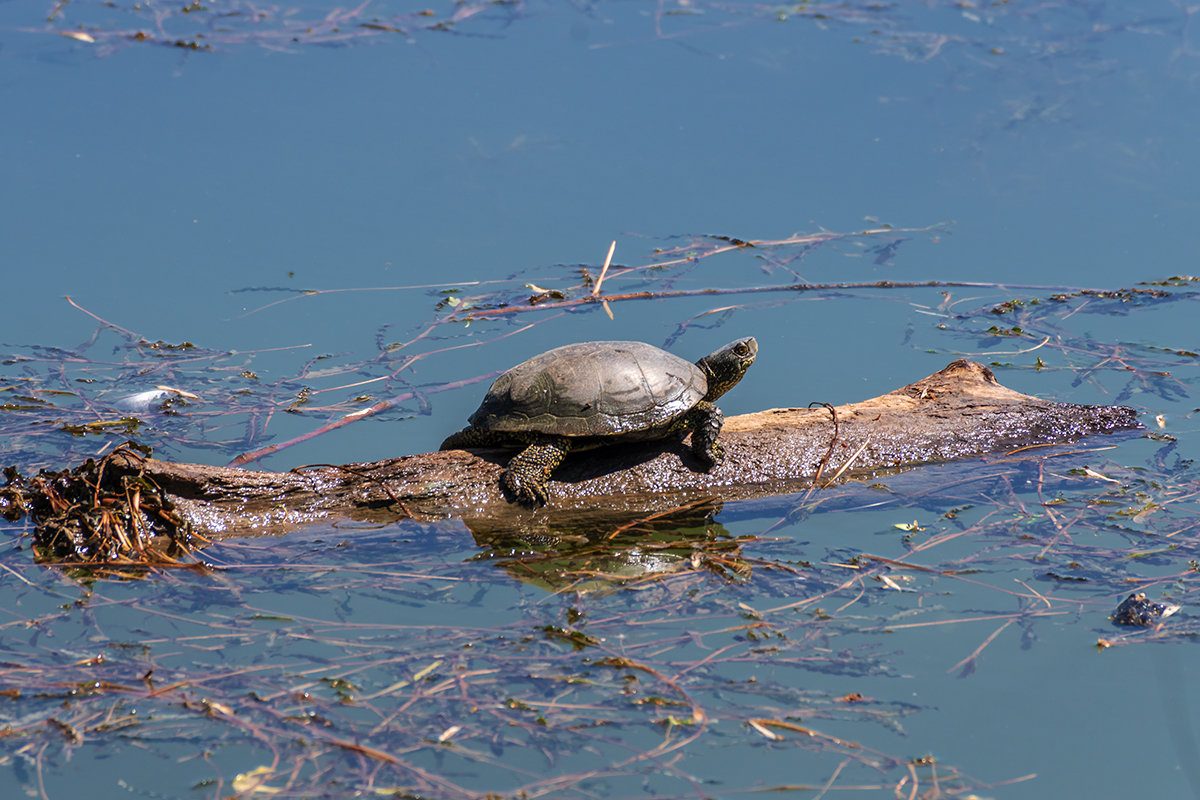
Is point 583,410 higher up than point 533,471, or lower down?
higher up

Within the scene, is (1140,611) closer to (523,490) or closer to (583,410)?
(583,410)

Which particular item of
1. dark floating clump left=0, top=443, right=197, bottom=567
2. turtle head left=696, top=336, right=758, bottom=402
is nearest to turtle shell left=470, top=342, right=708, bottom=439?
Answer: turtle head left=696, top=336, right=758, bottom=402

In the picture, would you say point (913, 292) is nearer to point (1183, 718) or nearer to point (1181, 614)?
point (1181, 614)

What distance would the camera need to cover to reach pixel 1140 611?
A: 4.37 meters

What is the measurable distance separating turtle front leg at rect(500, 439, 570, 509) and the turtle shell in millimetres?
100

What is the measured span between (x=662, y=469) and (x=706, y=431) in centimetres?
31

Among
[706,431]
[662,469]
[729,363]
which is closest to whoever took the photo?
[706,431]

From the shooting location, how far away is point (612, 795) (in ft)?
11.2

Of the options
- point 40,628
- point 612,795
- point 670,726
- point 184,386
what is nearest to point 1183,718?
point 670,726

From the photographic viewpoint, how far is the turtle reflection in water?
4352 millimetres

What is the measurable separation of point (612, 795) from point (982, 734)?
1.41 meters

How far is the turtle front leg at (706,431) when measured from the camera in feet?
17.2

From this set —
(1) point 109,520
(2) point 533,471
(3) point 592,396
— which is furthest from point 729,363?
(1) point 109,520

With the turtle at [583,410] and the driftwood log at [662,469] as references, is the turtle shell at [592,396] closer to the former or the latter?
the turtle at [583,410]
